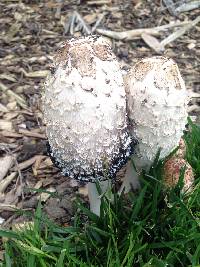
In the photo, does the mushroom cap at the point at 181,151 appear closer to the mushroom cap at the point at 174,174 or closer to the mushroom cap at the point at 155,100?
the mushroom cap at the point at 174,174

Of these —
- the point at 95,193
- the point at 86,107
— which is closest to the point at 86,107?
the point at 86,107

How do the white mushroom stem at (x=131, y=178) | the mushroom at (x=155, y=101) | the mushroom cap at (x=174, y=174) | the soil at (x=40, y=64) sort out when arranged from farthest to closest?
the soil at (x=40, y=64)
the white mushroom stem at (x=131, y=178)
the mushroom cap at (x=174, y=174)
the mushroom at (x=155, y=101)

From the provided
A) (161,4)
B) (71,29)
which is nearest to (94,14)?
(71,29)

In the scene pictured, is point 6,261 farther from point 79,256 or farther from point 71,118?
point 71,118

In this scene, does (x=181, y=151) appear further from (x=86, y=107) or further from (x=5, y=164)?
(x=5, y=164)

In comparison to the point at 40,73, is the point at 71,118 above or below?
above

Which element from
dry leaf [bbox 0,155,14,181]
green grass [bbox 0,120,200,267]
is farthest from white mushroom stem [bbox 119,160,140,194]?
dry leaf [bbox 0,155,14,181]

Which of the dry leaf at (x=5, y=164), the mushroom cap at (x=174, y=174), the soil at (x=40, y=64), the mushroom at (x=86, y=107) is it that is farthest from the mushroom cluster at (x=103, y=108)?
the dry leaf at (x=5, y=164)
